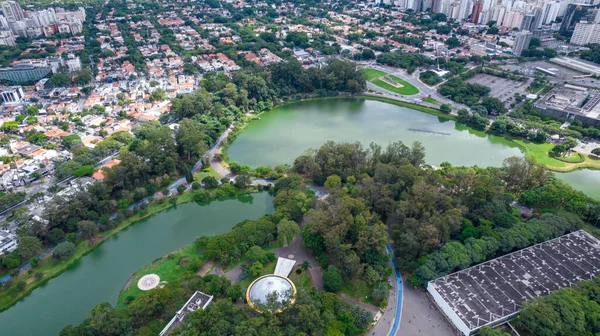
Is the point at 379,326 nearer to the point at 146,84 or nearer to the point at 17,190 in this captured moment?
the point at 17,190

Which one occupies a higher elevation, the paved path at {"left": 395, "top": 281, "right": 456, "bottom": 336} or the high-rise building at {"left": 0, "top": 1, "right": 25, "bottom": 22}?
the high-rise building at {"left": 0, "top": 1, "right": 25, "bottom": 22}

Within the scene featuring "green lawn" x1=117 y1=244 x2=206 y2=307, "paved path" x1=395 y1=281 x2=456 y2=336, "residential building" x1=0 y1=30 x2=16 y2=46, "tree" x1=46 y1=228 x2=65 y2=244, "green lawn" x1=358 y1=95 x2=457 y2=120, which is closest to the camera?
"paved path" x1=395 y1=281 x2=456 y2=336

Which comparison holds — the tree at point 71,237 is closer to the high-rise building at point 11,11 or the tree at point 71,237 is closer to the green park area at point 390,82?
the green park area at point 390,82

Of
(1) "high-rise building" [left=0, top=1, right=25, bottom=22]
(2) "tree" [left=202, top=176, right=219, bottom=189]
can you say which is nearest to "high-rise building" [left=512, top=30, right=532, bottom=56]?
(2) "tree" [left=202, top=176, right=219, bottom=189]

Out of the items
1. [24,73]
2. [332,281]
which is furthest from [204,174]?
[24,73]

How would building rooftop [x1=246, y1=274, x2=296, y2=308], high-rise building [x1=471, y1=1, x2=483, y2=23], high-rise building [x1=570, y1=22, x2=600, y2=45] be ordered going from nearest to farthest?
building rooftop [x1=246, y1=274, x2=296, y2=308]
high-rise building [x1=570, y1=22, x2=600, y2=45]
high-rise building [x1=471, y1=1, x2=483, y2=23]

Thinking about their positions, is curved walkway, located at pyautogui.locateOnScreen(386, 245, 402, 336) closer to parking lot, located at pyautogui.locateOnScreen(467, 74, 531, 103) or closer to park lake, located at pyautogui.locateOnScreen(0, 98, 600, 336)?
park lake, located at pyautogui.locateOnScreen(0, 98, 600, 336)

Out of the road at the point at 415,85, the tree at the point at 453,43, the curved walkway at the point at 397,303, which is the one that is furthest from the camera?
the tree at the point at 453,43

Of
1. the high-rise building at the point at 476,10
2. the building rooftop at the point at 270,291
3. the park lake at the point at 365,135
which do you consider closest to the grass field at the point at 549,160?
the park lake at the point at 365,135
